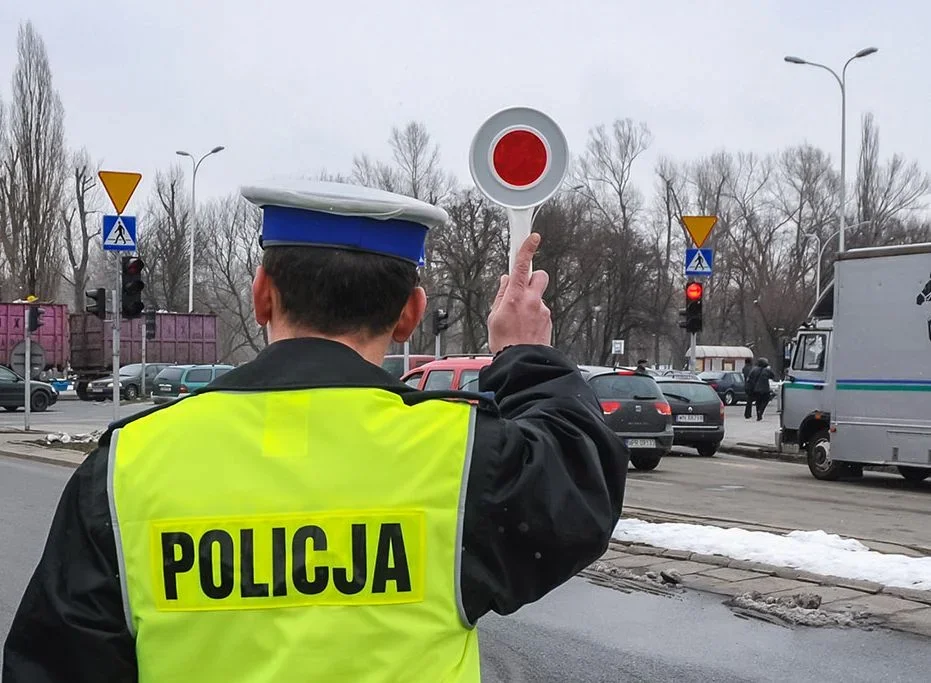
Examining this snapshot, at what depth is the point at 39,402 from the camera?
1399 inches

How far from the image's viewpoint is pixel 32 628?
1.69 m

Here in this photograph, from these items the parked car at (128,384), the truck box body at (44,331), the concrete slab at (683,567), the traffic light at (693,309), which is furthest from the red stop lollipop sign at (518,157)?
the truck box body at (44,331)

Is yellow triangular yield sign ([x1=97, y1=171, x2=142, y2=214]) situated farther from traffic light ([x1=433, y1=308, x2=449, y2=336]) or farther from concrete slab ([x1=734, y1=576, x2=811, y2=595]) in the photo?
concrete slab ([x1=734, y1=576, x2=811, y2=595])

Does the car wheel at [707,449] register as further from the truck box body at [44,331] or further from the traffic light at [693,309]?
the truck box body at [44,331]

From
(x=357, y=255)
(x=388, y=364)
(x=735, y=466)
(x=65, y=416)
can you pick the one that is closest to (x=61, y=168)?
(x=65, y=416)

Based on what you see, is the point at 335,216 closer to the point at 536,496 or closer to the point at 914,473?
the point at 536,496

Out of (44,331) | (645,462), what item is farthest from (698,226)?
(44,331)

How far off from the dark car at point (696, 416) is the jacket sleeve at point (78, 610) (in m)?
20.5

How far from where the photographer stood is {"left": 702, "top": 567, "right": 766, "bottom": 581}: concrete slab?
333 inches

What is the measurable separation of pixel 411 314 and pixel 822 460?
1663 centimetres

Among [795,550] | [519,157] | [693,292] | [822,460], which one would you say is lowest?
[822,460]

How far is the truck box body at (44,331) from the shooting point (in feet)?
141

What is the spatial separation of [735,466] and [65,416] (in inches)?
791

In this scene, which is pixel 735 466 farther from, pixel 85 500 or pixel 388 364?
pixel 85 500
